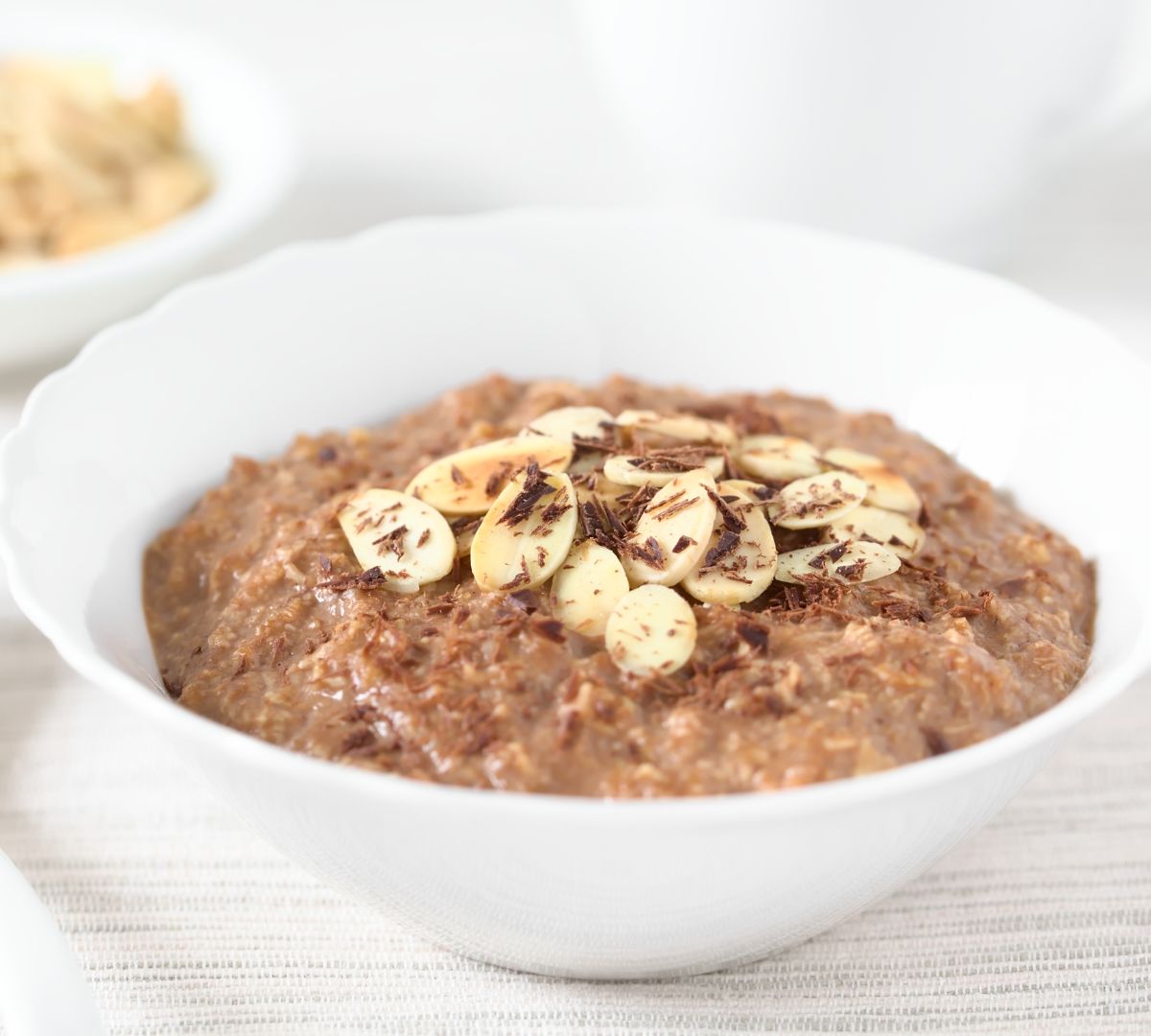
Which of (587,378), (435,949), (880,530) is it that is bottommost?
(435,949)

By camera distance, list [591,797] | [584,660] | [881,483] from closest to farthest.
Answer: [591,797] < [584,660] < [881,483]

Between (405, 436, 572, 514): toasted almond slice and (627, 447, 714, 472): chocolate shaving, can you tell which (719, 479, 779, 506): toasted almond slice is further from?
(405, 436, 572, 514): toasted almond slice

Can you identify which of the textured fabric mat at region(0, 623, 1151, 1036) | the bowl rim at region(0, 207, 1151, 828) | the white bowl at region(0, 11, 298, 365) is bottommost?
the textured fabric mat at region(0, 623, 1151, 1036)

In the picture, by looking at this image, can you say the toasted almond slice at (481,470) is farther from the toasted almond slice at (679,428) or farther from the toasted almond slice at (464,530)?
the toasted almond slice at (679,428)

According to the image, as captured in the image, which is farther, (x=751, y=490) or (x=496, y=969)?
(x=751, y=490)

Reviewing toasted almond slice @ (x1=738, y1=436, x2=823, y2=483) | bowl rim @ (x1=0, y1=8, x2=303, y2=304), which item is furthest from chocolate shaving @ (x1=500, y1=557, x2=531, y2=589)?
bowl rim @ (x1=0, y1=8, x2=303, y2=304)

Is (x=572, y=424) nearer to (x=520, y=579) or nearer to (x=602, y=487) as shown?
(x=602, y=487)

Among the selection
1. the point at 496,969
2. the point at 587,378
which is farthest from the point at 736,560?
the point at 587,378
